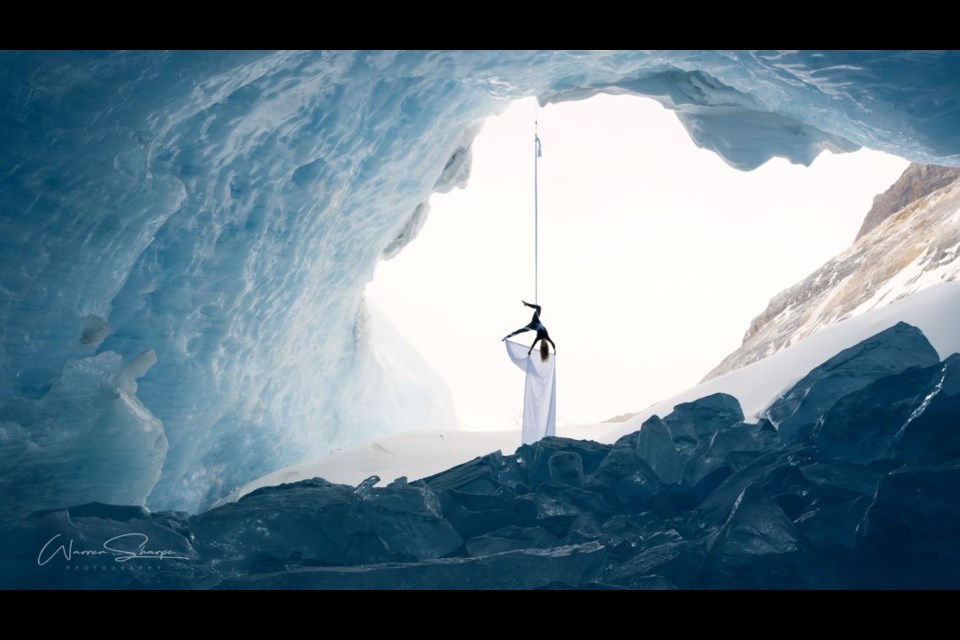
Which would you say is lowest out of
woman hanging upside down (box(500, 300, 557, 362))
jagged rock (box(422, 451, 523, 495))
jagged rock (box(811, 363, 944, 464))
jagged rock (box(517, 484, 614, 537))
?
jagged rock (box(517, 484, 614, 537))

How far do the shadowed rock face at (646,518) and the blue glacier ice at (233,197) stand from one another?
1.02 meters

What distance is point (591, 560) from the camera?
5336 mm

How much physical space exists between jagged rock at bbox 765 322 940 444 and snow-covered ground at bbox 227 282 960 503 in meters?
0.53

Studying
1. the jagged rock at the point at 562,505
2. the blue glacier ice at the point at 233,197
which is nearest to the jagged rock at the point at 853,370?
the jagged rock at the point at 562,505

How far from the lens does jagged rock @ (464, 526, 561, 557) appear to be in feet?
19.2

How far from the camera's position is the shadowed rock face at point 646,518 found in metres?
5.17

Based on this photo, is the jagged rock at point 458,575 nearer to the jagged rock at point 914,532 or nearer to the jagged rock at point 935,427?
the jagged rock at point 914,532

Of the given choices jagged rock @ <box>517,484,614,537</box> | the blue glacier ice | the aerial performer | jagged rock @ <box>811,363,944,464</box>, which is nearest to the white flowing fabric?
the aerial performer

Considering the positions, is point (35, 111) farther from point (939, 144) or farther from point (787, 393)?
point (939, 144)

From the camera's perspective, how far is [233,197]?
7844 millimetres

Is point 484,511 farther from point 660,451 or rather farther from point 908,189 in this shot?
point 908,189
